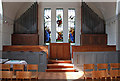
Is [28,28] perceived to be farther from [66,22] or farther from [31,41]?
[66,22]

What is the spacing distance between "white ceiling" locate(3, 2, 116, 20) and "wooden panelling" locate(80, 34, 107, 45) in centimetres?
155

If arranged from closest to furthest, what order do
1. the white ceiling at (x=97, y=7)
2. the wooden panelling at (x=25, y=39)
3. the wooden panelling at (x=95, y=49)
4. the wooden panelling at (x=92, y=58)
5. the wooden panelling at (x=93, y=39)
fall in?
the wooden panelling at (x=92, y=58) → the wooden panelling at (x=95, y=49) → the white ceiling at (x=97, y=7) → the wooden panelling at (x=25, y=39) → the wooden panelling at (x=93, y=39)

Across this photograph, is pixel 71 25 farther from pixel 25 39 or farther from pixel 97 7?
pixel 25 39

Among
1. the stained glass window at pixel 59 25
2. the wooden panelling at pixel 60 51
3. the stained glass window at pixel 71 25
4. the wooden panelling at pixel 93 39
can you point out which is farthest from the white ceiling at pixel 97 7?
the wooden panelling at pixel 60 51

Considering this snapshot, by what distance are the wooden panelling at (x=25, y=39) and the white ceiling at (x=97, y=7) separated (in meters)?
1.58

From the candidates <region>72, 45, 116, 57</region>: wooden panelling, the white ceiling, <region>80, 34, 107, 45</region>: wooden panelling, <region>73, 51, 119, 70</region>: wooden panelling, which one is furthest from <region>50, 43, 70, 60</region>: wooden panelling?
the white ceiling

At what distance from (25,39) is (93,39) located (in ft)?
17.5

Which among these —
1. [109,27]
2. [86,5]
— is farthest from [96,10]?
[109,27]

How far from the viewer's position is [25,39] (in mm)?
12547

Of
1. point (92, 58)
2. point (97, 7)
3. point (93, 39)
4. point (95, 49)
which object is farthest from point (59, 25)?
point (92, 58)

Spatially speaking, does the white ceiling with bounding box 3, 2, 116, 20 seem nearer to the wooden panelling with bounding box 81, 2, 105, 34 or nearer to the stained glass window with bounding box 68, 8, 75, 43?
the wooden panelling with bounding box 81, 2, 105, 34

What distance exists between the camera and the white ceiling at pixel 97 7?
1104cm

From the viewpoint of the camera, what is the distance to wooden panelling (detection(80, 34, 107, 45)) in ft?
41.6

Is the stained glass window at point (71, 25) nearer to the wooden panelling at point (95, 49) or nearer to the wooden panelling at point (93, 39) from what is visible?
the wooden panelling at point (93, 39)
